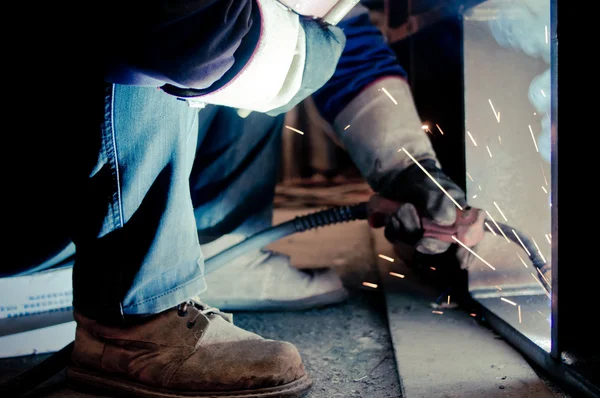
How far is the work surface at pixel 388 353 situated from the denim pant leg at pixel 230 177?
321mm

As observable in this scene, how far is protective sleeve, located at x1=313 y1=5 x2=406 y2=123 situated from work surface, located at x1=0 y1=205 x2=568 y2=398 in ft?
1.77

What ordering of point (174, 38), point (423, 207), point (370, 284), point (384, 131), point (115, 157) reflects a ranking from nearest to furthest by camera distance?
1. point (174, 38)
2. point (115, 157)
3. point (423, 207)
4. point (384, 131)
5. point (370, 284)

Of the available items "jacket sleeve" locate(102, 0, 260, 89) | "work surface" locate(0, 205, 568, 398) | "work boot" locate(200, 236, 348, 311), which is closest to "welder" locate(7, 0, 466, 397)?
"jacket sleeve" locate(102, 0, 260, 89)

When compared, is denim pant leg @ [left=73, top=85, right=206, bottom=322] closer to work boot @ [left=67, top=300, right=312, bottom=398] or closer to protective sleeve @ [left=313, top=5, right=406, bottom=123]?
work boot @ [left=67, top=300, right=312, bottom=398]

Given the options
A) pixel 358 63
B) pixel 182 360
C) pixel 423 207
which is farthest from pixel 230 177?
pixel 182 360

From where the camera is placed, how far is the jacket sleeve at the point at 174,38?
0.63 meters

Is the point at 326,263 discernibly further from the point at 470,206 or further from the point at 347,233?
the point at 470,206

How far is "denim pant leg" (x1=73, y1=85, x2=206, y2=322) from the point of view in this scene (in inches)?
32.8

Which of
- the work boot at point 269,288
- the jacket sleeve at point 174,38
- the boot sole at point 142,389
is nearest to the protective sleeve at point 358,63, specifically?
the work boot at point 269,288

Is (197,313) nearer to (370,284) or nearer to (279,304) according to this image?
(279,304)

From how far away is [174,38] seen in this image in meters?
0.65

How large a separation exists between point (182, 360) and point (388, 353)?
411 mm

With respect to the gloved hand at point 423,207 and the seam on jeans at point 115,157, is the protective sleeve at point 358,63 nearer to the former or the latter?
the gloved hand at point 423,207
